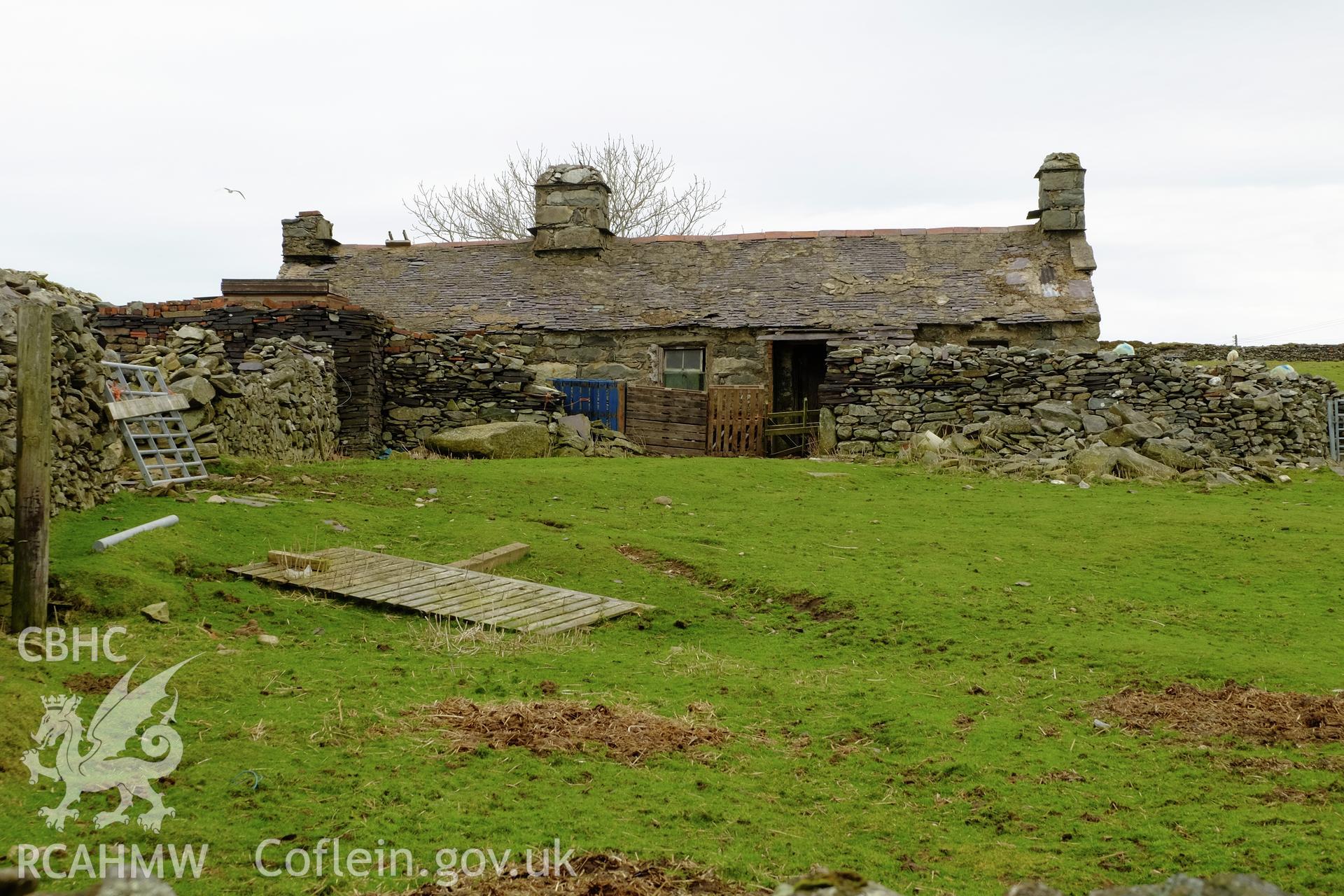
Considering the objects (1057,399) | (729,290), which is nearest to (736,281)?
(729,290)

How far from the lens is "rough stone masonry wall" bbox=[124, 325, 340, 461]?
534 inches

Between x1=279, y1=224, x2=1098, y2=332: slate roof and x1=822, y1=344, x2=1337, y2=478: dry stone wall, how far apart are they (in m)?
2.36

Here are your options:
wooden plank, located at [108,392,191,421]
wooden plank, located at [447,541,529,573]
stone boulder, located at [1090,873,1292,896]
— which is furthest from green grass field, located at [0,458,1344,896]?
stone boulder, located at [1090,873,1292,896]

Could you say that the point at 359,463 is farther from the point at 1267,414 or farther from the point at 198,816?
the point at 1267,414

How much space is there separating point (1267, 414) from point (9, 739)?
1987 centimetres

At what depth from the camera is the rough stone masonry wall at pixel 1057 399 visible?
1952cm

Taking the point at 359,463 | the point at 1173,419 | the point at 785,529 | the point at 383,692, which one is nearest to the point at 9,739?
the point at 383,692

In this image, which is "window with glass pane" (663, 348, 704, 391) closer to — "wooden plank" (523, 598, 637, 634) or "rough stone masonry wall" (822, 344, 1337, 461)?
"rough stone masonry wall" (822, 344, 1337, 461)

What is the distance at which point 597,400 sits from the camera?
73.8 ft

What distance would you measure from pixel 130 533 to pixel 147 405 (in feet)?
11.1

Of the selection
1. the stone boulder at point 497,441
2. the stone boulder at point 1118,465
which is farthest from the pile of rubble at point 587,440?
the stone boulder at point 1118,465

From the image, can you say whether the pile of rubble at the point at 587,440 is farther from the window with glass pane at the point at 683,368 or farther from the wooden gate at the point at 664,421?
the window with glass pane at the point at 683,368

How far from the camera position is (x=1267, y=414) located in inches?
768

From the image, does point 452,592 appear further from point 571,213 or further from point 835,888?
point 571,213
